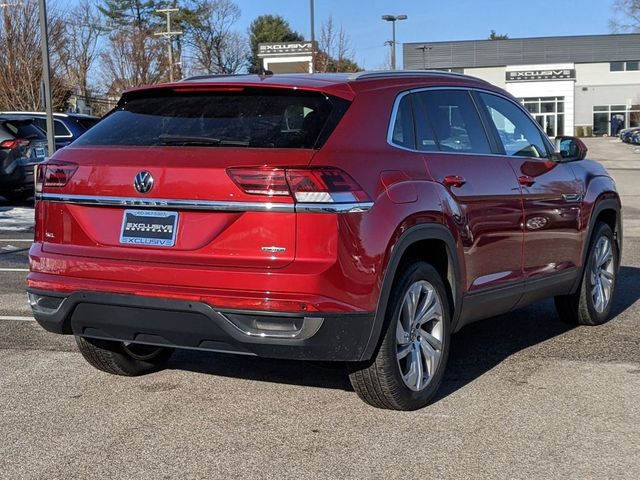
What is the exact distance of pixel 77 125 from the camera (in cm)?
1920

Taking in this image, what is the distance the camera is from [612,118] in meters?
69.1

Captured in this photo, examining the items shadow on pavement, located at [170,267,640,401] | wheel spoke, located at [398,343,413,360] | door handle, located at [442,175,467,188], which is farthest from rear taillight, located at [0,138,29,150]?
wheel spoke, located at [398,343,413,360]

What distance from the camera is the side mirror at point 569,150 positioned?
625cm

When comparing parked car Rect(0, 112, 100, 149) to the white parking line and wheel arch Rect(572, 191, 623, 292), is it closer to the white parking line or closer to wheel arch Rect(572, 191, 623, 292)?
the white parking line

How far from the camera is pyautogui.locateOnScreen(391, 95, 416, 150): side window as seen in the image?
463 cm

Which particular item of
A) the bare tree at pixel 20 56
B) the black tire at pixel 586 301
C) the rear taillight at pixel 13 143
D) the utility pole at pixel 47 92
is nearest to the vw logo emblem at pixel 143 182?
the black tire at pixel 586 301

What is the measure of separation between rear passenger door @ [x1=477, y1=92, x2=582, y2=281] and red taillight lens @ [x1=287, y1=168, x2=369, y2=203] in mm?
1929

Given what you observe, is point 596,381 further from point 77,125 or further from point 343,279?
point 77,125

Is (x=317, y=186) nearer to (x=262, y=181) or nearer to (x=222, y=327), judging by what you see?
(x=262, y=181)

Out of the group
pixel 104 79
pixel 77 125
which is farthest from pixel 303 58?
pixel 77 125

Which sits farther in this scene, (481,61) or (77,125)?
(481,61)

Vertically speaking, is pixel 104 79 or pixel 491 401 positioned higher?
pixel 104 79

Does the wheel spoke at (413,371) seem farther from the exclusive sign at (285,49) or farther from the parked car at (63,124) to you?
the exclusive sign at (285,49)

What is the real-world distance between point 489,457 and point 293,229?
53.5 inches
